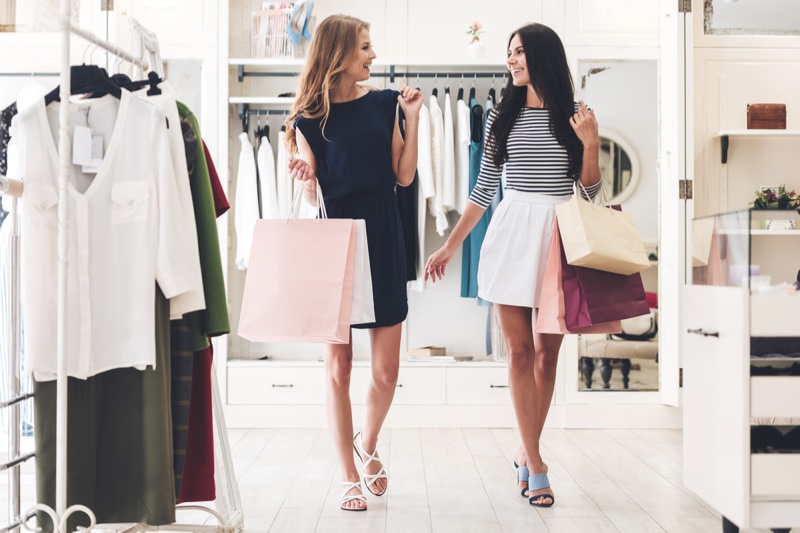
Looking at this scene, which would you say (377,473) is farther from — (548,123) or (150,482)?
(548,123)

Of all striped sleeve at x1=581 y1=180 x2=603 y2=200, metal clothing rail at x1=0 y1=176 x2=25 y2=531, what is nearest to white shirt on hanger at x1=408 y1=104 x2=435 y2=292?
striped sleeve at x1=581 y1=180 x2=603 y2=200

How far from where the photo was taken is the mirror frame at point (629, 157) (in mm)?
3871

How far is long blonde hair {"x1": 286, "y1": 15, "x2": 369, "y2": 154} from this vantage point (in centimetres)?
231

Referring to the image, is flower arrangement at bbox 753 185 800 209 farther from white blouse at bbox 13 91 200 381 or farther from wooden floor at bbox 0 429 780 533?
white blouse at bbox 13 91 200 381

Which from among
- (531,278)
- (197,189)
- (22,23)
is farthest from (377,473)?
(22,23)

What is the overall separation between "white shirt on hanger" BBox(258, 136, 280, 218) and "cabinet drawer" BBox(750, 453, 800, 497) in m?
2.68

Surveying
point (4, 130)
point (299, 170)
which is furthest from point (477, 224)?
point (4, 130)

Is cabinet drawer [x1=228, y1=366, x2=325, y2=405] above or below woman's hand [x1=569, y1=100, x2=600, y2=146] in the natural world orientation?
Answer: below

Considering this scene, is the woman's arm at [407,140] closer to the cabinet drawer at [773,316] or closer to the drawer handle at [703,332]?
the drawer handle at [703,332]

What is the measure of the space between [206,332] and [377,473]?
0.94m

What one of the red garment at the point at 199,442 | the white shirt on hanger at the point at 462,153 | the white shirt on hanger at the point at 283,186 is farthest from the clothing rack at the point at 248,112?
the red garment at the point at 199,442

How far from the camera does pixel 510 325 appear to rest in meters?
2.43

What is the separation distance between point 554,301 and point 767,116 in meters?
2.10

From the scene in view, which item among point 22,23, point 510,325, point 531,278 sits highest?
point 22,23
